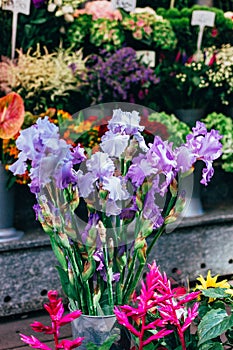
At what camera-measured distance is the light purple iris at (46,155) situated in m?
1.23

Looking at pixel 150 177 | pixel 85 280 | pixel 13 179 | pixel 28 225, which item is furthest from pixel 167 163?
pixel 28 225

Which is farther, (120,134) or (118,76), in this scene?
(118,76)

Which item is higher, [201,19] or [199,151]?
[201,19]

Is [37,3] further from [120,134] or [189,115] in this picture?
[120,134]

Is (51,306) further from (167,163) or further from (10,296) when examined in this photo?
(10,296)

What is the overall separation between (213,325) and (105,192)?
31 cm

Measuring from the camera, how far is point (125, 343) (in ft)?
4.45

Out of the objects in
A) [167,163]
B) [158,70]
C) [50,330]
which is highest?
[158,70]

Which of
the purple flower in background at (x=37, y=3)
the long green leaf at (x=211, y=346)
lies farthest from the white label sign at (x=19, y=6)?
the long green leaf at (x=211, y=346)

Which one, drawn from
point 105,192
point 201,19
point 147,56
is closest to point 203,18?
point 201,19

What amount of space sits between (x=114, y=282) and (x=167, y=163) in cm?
31

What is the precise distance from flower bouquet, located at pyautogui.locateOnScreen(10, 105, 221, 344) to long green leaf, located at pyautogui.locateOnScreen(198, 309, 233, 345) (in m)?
A: 0.18

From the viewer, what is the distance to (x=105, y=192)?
4.22 ft

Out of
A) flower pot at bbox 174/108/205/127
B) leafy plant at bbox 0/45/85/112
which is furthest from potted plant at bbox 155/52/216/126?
leafy plant at bbox 0/45/85/112
